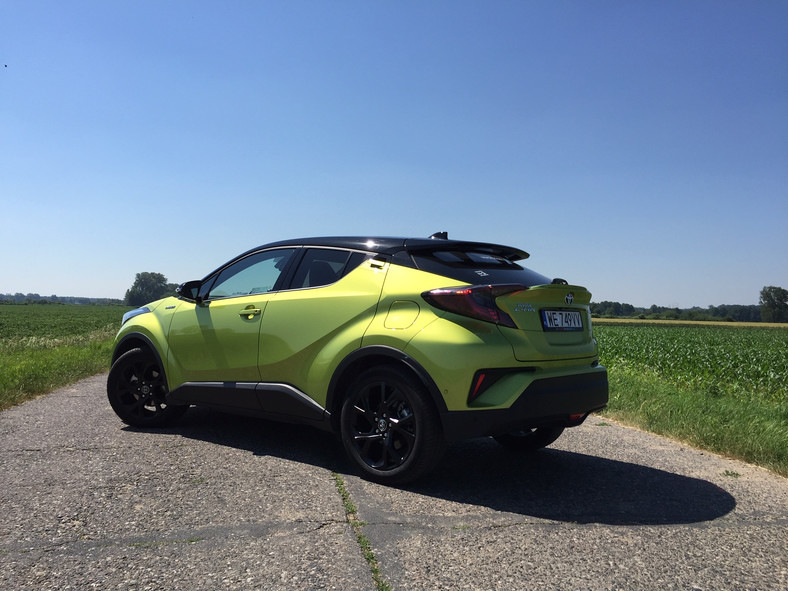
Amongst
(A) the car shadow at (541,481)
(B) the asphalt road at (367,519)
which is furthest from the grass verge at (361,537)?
(A) the car shadow at (541,481)

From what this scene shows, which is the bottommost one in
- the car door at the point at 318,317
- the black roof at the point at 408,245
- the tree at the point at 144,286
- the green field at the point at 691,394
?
the green field at the point at 691,394

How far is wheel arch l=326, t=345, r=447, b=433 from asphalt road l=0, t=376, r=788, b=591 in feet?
1.67

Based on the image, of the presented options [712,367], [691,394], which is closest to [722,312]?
[712,367]

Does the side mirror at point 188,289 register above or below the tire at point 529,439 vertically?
above

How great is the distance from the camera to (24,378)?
8383 mm

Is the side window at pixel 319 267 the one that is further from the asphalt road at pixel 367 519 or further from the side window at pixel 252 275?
the asphalt road at pixel 367 519

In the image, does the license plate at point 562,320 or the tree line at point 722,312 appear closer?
the license plate at point 562,320

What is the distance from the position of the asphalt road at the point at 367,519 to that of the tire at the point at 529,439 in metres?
0.14

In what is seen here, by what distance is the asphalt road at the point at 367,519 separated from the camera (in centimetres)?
257

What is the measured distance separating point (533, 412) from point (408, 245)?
1.38 metres

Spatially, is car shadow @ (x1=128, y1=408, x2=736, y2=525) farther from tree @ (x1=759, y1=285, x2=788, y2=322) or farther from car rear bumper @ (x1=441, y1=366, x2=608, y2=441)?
tree @ (x1=759, y1=285, x2=788, y2=322)

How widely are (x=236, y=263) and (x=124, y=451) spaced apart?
1.79m

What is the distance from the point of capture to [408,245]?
4.19 metres

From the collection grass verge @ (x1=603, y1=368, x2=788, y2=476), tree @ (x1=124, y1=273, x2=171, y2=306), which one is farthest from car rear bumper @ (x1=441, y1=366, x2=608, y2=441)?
tree @ (x1=124, y1=273, x2=171, y2=306)
